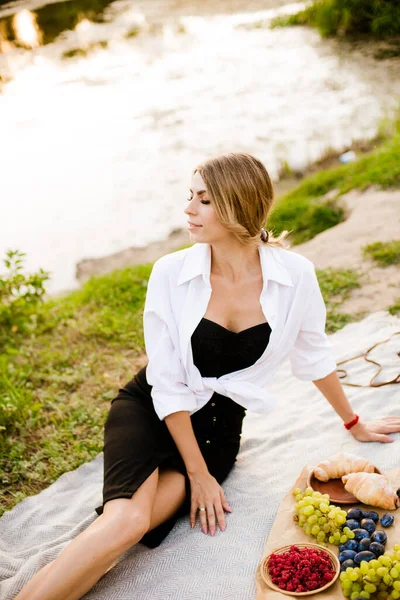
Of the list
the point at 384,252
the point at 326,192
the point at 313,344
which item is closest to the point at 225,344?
the point at 313,344

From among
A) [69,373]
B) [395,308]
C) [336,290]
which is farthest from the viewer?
[336,290]

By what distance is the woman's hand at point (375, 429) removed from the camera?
9.30 ft

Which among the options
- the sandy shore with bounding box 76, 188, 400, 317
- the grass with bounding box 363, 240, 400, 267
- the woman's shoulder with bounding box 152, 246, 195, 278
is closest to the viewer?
the woman's shoulder with bounding box 152, 246, 195, 278

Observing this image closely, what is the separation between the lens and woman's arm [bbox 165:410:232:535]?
2.56 metres

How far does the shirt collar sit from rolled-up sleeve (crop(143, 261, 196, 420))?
0.09 meters

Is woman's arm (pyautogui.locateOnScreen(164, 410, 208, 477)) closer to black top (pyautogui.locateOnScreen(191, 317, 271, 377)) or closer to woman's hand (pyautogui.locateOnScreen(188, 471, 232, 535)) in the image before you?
woman's hand (pyautogui.locateOnScreen(188, 471, 232, 535))

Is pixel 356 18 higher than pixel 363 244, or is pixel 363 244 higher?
pixel 356 18

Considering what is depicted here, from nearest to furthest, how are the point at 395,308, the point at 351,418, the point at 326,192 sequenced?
the point at 351,418 → the point at 395,308 → the point at 326,192

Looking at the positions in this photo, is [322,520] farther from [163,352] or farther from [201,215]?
[201,215]

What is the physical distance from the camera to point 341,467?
8.01ft

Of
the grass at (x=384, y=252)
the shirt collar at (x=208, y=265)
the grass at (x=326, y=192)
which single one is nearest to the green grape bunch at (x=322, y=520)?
the shirt collar at (x=208, y=265)

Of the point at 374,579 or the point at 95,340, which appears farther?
the point at 95,340

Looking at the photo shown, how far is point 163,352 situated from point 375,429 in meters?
1.03

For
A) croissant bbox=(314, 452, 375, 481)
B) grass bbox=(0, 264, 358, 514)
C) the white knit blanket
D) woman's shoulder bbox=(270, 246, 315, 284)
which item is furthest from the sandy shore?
croissant bbox=(314, 452, 375, 481)
